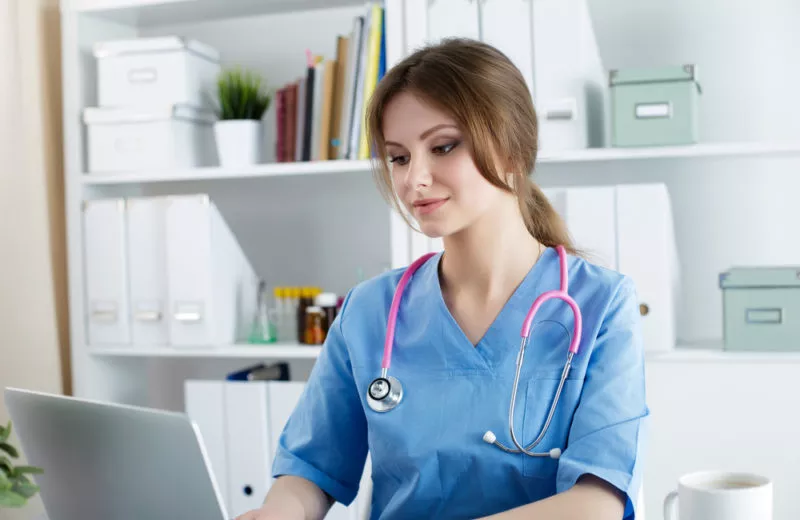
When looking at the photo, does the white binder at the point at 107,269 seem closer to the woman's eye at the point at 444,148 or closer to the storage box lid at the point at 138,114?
the storage box lid at the point at 138,114

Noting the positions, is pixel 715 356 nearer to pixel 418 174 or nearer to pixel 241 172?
pixel 418 174

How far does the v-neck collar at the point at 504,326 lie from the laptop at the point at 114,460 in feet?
1.27

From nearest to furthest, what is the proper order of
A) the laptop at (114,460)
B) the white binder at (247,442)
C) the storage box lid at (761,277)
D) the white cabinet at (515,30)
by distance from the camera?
1. the laptop at (114,460)
2. the storage box lid at (761,277)
3. the white cabinet at (515,30)
4. the white binder at (247,442)

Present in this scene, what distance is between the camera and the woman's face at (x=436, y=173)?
3.76 ft

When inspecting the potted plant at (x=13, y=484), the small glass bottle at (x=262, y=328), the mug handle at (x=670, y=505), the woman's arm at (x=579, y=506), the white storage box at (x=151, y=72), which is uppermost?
the white storage box at (x=151, y=72)

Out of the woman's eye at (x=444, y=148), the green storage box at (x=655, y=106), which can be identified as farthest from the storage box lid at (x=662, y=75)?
the woman's eye at (x=444, y=148)

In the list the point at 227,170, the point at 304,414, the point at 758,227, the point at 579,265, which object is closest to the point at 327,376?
the point at 304,414

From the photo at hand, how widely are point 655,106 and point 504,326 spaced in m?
0.81

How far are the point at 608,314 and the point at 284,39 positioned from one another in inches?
59.1

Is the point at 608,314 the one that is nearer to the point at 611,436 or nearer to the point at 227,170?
the point at 611,436

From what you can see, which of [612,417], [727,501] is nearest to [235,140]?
[612,417]

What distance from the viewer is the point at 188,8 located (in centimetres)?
223

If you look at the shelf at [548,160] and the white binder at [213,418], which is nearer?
the shelf at [548,160]

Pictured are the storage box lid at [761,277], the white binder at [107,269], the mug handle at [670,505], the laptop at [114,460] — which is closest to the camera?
the laptop at [114,460]
